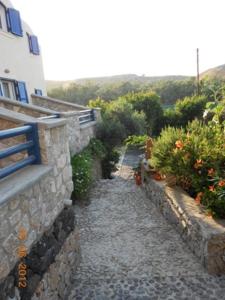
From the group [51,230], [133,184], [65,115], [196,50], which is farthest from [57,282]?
[196,50]

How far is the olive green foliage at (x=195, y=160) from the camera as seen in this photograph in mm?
5062

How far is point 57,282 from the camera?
3633mm

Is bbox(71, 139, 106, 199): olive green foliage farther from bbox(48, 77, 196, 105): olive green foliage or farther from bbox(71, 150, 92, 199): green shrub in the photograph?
bbox(48, 77, 196, 105): olive green foliage

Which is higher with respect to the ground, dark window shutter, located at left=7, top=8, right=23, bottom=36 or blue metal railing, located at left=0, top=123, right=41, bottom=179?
dark window shutter, located at left=7, top=8, right=23, bottom=36

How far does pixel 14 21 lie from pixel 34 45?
2173 mm

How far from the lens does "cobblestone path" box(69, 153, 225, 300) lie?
3.94 m

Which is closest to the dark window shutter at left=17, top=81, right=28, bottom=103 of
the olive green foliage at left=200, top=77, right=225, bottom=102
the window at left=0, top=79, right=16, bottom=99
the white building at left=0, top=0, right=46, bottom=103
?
the white building at left=0, top=0, right=46, bottom=103

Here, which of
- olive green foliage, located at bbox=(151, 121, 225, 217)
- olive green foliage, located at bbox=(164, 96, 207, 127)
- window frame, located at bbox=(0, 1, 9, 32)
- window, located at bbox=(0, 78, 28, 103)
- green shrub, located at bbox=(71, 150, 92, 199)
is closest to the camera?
olive green foliage, located at bbox=(151, 121, 225, 217)

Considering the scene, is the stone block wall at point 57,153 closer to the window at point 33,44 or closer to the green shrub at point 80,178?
the green shrub at point 80,178

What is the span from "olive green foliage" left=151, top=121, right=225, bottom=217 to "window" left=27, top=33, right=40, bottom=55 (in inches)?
336

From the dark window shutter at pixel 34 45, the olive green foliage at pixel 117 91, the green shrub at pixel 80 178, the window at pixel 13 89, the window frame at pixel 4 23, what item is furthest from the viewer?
the olive green foliage at pixel 117 91

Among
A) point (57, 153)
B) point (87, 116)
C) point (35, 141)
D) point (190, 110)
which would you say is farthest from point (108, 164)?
point (190, 110)

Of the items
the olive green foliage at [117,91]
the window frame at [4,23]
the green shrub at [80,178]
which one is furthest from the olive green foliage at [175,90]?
the green shrub at [80,178]

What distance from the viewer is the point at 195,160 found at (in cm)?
575
